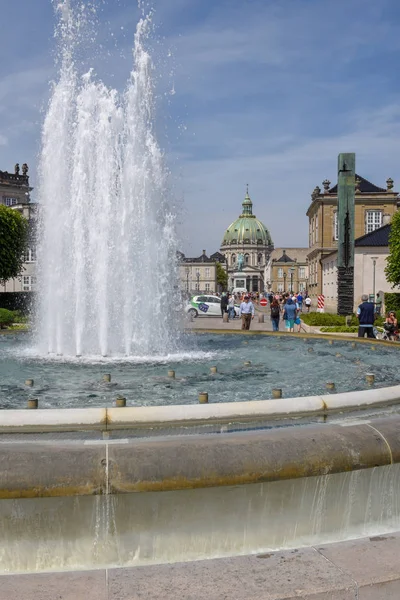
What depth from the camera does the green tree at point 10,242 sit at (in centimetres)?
5147

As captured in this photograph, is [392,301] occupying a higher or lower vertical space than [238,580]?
higher

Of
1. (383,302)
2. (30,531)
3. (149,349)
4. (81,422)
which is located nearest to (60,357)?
(149,349)

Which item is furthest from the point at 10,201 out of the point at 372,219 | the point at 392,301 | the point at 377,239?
the point at 392,301

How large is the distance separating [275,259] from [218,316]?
413 ft

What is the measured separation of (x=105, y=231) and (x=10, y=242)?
41.2 metres

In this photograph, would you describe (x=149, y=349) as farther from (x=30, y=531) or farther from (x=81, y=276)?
(x=30, y=531)

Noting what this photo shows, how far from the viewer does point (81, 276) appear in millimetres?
13227

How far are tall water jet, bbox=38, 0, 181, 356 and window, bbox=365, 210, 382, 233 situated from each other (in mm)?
60807

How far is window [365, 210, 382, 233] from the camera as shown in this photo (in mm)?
71500

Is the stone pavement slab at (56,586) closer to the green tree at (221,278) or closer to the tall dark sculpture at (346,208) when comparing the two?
the tall dark sculpture at (346,208)

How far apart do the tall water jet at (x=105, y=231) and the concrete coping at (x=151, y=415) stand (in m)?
7.73

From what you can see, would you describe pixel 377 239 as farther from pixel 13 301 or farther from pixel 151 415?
pixel 151 415

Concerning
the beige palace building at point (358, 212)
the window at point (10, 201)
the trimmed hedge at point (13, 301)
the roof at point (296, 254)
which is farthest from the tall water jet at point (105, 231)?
the roof at point (296, 254)

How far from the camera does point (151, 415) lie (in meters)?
4.67
